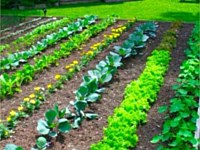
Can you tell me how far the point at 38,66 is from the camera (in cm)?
661

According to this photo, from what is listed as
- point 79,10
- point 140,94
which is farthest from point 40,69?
point 79,10

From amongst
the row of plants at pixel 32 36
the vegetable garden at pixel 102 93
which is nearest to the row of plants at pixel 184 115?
the vegetable garden at pixel 102 93

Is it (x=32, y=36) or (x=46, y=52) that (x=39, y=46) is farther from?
(x=32, y=36)

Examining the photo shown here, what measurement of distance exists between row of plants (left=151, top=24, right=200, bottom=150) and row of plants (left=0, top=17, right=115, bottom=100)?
7.32ft

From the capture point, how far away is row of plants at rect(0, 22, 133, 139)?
4719mm

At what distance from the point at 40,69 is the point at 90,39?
2.38 meters

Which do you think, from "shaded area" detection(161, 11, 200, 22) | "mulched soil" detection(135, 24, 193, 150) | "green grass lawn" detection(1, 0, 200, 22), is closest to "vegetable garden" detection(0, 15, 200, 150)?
"mulched soil" detection(135, 24, 193, 150)

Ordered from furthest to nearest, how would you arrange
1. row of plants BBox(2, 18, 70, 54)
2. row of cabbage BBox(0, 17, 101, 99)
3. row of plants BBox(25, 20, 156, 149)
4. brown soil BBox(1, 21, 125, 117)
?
row of plants BBox(2, 18, 70, 54)
row of cabbage BBox(0, 17, 101, 99)
brown soil BBox(1, 21, 125, 117)
row of plants BBox(25, 20, 156, 149)

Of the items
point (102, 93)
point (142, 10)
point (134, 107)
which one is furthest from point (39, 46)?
point (142, 10)

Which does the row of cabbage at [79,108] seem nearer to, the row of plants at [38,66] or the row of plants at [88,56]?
the row of plants at [88,56]

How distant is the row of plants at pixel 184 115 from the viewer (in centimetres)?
375

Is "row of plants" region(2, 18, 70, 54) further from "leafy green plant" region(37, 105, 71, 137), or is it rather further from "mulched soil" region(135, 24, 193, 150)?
"leafy green plant" region(37, 105, 71, 137)

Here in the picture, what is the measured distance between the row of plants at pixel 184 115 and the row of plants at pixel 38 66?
223 centimetres

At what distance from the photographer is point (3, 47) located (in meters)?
8.45
